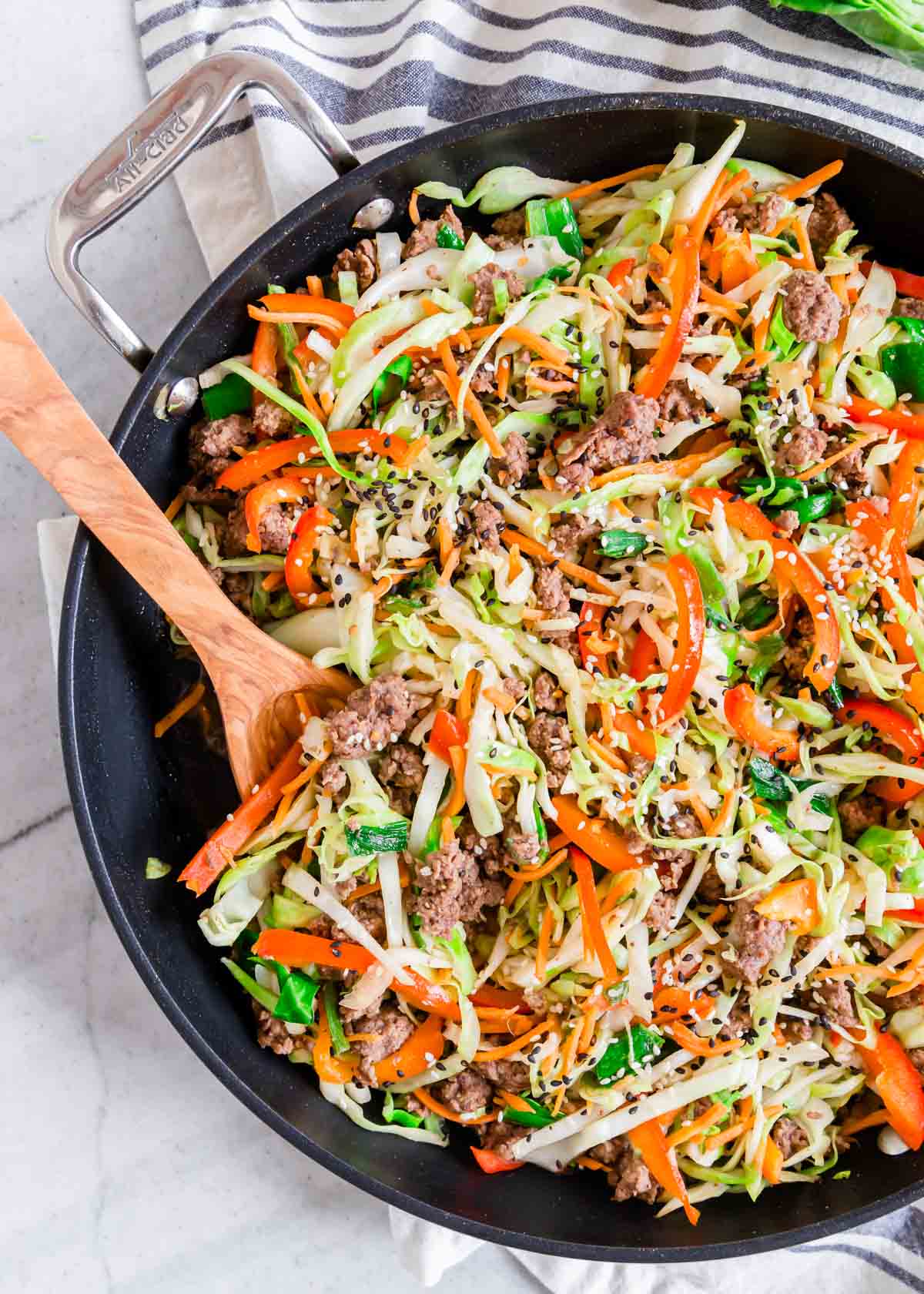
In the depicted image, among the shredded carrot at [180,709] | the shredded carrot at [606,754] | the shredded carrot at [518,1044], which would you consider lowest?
the shredded carrot at [518,1044]

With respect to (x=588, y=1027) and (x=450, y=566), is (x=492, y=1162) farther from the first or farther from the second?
(x=450, y=566)

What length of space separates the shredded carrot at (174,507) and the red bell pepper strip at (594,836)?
3.09 feet

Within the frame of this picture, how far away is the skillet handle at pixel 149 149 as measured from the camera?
2141 millimetres

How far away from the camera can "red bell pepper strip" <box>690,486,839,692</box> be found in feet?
7.08

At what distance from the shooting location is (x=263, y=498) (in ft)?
7.22

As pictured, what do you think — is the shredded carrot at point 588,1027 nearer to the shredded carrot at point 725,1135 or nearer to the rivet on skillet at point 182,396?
the shredded carrot at point 725,1135

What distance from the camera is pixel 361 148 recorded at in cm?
258

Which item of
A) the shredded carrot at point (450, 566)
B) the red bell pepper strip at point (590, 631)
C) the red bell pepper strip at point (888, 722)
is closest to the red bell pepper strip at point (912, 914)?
the red bell pepper strip at point (888, 722)

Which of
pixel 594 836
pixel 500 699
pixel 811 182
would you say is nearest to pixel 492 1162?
pixel 594 836

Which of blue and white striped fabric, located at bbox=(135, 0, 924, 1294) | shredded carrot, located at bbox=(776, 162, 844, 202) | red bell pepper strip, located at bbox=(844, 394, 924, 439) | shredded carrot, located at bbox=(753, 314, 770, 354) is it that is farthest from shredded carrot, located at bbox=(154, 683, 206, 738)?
shredded carrot, located at bbox=(776, 162, 844, 202)

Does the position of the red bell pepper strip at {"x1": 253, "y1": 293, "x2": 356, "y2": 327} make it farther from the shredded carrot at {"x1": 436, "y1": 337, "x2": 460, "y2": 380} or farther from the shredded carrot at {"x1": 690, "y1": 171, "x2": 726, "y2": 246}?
the shredded carrot at {"x1": 690, "y1": 171, "x2": 726, "y2": 246}

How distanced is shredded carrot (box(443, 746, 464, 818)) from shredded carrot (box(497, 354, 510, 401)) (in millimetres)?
670

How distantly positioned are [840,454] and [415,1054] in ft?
4.60

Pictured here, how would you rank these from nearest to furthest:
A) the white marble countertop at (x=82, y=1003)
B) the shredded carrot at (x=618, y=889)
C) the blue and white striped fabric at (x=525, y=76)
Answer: the shredded carrot at (x=618, y=889) → the blue and white striped fabric at (x=525, y=76) → the white marble countertop at (x=82, y=1003)
